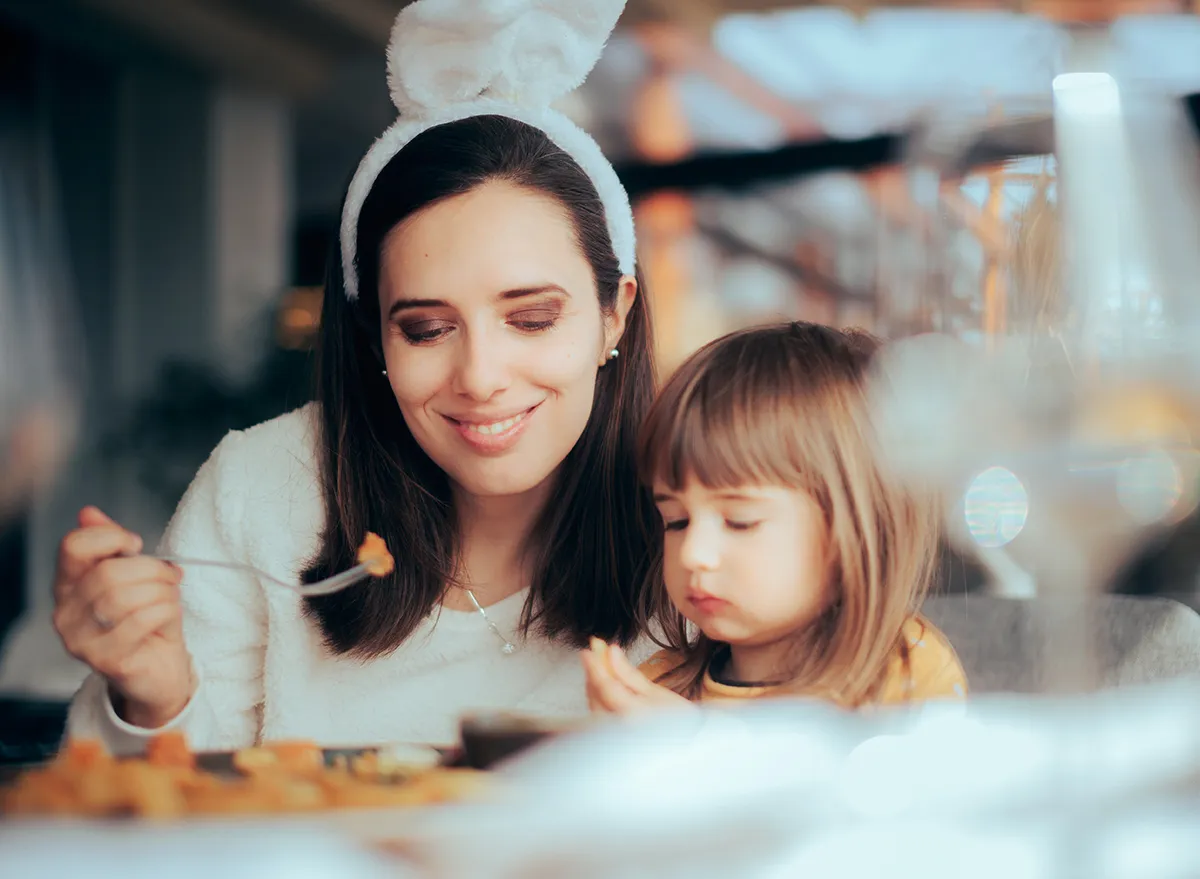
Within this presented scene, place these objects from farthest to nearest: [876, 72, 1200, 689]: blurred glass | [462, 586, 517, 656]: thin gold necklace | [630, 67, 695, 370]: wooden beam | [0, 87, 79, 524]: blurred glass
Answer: [630, 67, 695, 370]: wooden beam < [462, 586, 517, 656]: thin gold necklace < [0, 87, 79, 524]: blurred glass < [876, 72, 1200, 689]: blurred glass

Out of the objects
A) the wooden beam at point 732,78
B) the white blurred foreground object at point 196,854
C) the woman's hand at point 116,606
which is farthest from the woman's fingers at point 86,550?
the wooden beam at point 732,78

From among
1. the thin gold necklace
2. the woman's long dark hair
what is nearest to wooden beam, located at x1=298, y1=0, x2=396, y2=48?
the woman's long dark hair

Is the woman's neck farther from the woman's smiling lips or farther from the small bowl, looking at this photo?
the small bowl

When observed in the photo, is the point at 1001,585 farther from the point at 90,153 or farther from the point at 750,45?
the point at 90,153

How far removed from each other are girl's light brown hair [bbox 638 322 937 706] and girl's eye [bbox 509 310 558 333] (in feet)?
0.39

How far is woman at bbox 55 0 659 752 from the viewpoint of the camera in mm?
768

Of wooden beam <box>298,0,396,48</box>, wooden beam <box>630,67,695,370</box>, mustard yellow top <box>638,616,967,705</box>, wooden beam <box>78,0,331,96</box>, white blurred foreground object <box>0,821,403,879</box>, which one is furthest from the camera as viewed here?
wooden beam <box>630,67,695,370</box>

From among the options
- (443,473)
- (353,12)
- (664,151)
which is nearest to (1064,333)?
(443,473)

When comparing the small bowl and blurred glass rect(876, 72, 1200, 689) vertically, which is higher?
blurred glass rect(876, 72, 1200, 689)

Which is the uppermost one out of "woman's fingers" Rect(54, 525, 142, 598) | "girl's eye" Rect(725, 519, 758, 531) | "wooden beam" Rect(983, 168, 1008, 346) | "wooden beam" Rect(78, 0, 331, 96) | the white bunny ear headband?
"wooden beam" Rect(78, 0, 331, 96)

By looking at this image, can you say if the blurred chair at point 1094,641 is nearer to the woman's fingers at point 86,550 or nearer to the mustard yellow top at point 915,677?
the mustard yellow top at point 915,677

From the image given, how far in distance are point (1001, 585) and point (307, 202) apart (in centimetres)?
346

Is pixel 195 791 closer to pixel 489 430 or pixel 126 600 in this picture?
pixel 126 600

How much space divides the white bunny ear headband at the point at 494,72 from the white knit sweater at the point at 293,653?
18cm
